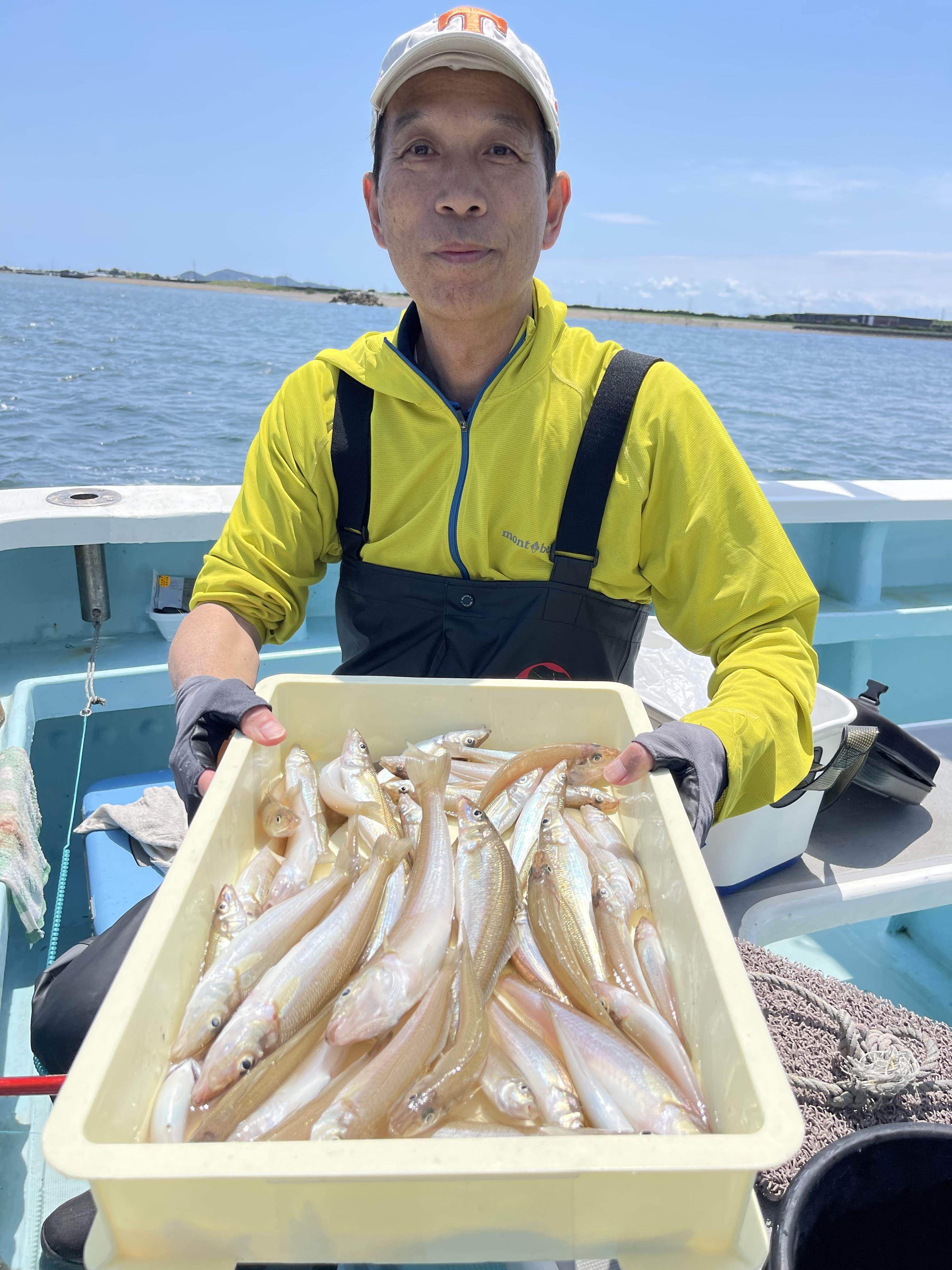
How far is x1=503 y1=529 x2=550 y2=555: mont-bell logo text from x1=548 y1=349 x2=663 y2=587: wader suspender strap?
0.10 ft

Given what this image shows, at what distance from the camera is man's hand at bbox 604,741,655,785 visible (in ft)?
4.63

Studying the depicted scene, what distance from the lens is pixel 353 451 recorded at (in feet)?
7.00

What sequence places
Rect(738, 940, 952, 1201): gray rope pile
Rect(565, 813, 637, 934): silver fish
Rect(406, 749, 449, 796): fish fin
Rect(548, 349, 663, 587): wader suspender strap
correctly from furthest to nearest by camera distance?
Rect(548, 349, 663, 587): wader suspender strap < Rect(738, 940, 952, 1201): gray rope pile < Rect(406, 749, 449, 796): fish fin < Rect(565, 813, 637, 934): silver fish

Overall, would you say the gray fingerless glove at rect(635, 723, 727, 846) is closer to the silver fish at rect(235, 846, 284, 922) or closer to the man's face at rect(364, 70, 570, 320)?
the silver fish at rect(235, 846, 284, 922)

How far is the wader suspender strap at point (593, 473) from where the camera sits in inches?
78.0

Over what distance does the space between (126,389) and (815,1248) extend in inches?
662

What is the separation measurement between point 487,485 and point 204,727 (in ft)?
2.94

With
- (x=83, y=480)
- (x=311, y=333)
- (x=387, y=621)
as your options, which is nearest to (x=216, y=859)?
(x=387, y=621)

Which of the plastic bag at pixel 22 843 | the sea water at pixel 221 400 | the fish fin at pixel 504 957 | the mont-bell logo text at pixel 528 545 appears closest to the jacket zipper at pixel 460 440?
the mont-bell logo text at pixel 528 545

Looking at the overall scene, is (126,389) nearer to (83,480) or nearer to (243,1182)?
(83,480)

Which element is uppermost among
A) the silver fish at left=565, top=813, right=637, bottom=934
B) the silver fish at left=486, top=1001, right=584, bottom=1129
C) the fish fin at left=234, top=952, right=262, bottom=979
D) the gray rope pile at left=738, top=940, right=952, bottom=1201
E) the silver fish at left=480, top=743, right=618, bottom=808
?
the silver fish at left=480, top=743, right=618, bottom=808

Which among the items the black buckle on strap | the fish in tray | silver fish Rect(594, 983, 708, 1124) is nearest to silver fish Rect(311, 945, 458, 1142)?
the fish in tray

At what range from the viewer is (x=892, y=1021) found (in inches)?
76.0

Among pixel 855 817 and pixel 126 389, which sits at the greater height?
pixel 126 389
